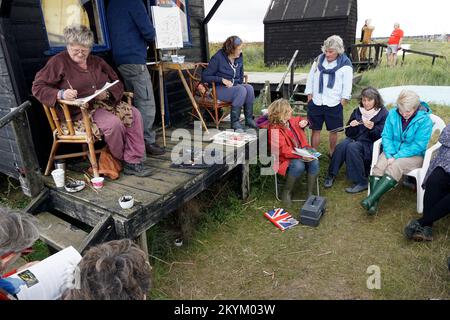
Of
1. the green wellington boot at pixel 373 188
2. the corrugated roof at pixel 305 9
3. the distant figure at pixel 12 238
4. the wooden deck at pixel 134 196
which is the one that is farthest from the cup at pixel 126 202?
the corrugated roof at pixel 305 9

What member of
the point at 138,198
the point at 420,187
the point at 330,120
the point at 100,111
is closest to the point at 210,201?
the point at 138,198

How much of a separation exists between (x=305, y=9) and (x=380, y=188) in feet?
43.0

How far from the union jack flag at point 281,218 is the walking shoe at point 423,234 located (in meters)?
1.08

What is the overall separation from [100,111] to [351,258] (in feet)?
8.31

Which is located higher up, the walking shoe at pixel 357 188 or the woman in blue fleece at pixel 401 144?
the woman in blue fleece at pixel 401 144

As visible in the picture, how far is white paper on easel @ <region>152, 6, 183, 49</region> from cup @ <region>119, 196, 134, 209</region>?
7.23 ft

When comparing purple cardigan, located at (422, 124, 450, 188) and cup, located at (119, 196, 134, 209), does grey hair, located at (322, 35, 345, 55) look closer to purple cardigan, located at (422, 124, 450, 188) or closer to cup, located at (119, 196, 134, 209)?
purple cardigan, located at (422, 124, 450, 188)

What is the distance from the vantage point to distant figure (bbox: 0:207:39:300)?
1.45m

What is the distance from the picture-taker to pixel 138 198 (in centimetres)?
268

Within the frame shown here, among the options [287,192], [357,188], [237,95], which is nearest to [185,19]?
[237,95]

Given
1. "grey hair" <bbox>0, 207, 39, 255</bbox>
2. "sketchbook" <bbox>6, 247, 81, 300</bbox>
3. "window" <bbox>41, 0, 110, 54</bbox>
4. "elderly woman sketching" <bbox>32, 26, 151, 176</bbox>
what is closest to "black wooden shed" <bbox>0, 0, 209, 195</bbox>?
"window" <bbox>41, 0, 110, 54</bbox>

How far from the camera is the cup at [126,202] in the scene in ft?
8.11

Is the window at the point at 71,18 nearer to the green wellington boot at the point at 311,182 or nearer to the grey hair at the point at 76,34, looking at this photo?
the grey hair at the point at 76,34
